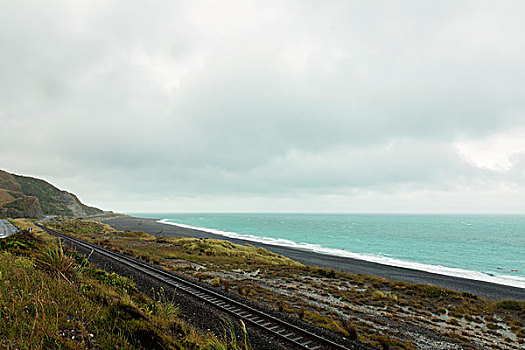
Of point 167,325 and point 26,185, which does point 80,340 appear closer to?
point 167,325

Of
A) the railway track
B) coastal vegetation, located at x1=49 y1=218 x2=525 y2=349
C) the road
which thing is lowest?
coastal vegetation, located at x1=49 y1=218 x2=525 y2=349

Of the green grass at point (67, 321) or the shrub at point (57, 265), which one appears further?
the shrub at point (57, 265)

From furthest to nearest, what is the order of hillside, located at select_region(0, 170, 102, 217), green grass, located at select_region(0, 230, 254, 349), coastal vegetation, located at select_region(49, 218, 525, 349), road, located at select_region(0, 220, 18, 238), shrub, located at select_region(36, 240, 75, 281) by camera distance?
hillside, located at select_region(0, 170, 102, 217)
road, located at select_region(0, 220, 18, 238)
coastal vegetation, located at select_region(49, 218, 525, 349)
shrub, located at select_region(36, 240, 75, 281)
green grass, located at select_region(0, 230, 254, 349)

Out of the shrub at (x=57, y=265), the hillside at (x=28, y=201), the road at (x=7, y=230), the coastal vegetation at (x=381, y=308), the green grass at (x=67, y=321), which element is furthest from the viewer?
the hillside at (x=28, y=201)

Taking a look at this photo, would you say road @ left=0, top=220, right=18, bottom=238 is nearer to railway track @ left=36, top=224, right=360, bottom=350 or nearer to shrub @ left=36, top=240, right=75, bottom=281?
railway track @ left=36, top=224, right=360, bottom=350

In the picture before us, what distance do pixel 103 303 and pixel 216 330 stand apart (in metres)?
4.92

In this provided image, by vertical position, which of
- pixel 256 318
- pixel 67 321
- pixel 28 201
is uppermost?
pixel 28 201

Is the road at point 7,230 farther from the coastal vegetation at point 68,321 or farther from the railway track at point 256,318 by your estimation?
the coastal vegetation at point 68,321

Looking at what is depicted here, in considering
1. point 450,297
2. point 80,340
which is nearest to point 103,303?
point 80,340

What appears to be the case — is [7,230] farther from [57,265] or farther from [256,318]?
[256,318]

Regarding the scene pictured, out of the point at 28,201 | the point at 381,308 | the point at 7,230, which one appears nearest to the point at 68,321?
the point at 381,308

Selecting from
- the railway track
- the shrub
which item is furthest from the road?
the shrub

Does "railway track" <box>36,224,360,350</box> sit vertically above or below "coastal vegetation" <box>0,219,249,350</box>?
below

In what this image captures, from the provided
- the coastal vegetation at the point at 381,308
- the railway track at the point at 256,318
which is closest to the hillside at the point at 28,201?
the coastal vegetation at the point at 381,308
